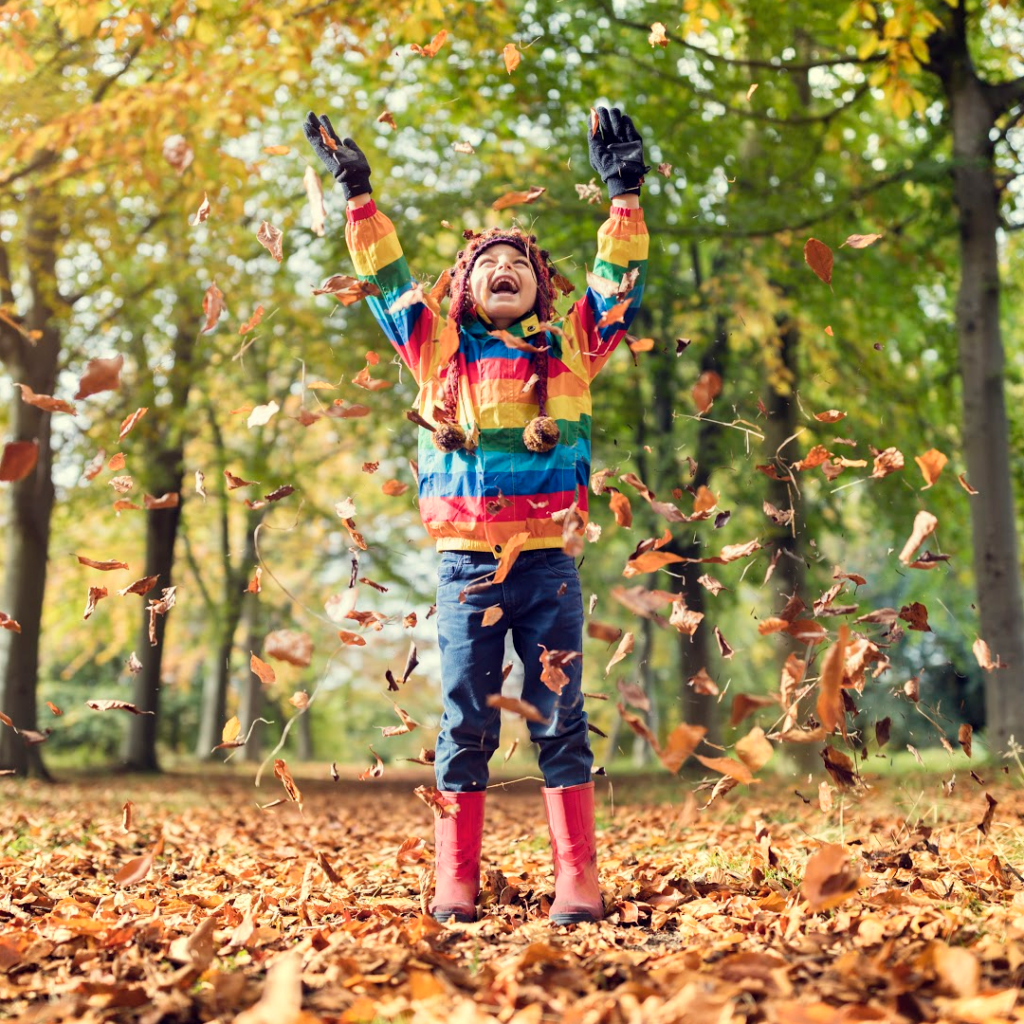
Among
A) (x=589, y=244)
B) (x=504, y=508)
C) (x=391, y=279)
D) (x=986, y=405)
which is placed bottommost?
(x=504, y=508)

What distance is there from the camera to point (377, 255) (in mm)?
3240

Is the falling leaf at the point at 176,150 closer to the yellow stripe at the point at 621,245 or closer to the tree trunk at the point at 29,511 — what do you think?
the yellow stripe at the point at 621,245

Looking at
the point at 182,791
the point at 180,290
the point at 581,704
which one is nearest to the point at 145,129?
the point at 180,290

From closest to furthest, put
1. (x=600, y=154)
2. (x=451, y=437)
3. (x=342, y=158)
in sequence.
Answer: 1. (x=451, y=437)
2. (x=342, y=158)
3. (x=600, y=154)

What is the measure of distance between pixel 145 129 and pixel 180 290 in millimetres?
3216

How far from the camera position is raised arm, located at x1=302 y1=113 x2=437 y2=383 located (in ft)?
10.4

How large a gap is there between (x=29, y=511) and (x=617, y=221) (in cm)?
779

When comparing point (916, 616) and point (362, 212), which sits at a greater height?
point (362, 212)

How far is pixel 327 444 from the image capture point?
16562 mm

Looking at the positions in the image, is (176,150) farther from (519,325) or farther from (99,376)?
(519,325)

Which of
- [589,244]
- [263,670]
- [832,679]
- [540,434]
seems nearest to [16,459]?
[263,670]

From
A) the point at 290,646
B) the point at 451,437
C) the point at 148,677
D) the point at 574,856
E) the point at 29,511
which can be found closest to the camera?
the point at 290,646

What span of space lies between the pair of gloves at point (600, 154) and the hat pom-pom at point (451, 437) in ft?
2.65

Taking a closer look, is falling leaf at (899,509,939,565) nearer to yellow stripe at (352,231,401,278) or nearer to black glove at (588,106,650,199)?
black glove at (588,106,650,199)
